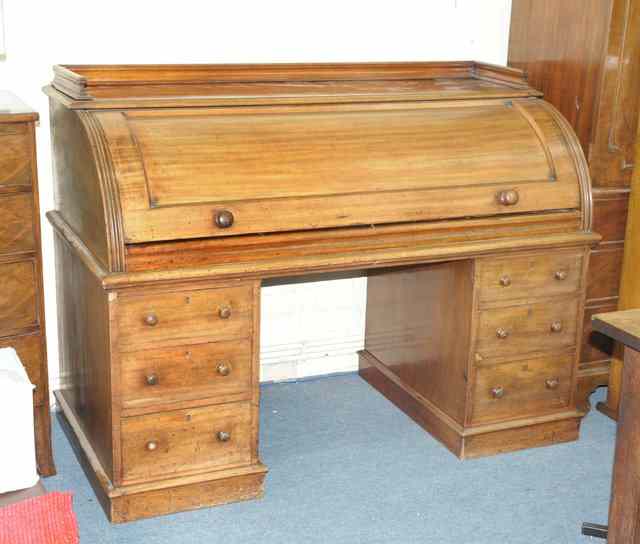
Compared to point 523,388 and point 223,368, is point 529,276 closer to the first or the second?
point 523,388

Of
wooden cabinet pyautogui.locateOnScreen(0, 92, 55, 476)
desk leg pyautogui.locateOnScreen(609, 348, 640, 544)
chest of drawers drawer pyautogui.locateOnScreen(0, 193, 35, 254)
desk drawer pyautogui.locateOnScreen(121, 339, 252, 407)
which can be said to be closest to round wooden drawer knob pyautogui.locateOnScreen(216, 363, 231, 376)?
desk drawer pyautogui.locateOnScreen(121, 339, 252, 407)

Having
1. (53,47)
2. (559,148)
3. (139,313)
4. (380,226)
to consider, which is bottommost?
(139,313)

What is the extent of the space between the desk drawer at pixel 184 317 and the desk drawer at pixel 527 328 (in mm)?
864

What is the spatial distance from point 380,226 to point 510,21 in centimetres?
138

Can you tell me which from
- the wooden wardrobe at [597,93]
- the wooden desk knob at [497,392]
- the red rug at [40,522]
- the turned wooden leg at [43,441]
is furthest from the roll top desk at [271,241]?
the red rug at [40,522]

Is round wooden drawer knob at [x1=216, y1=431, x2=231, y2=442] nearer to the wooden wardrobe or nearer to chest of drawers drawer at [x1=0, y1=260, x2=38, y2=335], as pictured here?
chest of drawers drawer at [x1=0, y1=260, x2=38, y2=335]

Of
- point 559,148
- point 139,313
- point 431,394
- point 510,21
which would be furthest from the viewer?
point 510,21

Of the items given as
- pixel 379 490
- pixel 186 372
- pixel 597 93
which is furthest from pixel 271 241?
pixel 597 93

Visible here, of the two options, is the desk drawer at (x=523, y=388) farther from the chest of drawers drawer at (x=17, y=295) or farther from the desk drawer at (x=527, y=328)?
the chest of drawers drawer at (x=17, y=295)

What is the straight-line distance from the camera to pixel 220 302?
2920 millimetres

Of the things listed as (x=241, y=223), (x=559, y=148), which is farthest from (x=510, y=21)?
(x=241, y=223)

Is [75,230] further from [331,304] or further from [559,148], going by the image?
[559,148]

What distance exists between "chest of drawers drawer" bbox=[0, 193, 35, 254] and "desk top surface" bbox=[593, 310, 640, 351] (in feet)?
5.55

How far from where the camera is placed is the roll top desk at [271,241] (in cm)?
283
